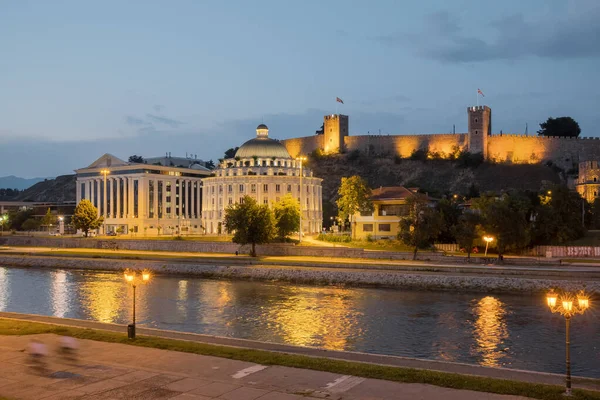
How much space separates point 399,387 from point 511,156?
515 ft

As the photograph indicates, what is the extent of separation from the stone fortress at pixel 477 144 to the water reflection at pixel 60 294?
12220cm

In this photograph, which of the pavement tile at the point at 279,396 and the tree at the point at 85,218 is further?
the tree at the point at 85,218

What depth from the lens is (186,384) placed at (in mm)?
18109

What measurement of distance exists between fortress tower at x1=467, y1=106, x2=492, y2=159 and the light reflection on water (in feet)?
394

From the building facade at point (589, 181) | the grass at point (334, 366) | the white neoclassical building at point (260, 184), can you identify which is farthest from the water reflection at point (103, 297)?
the building facade at point (589, 181)

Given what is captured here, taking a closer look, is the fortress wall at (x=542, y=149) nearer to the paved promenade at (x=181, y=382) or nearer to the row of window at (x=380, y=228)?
the row of window at (x=380, y=228)

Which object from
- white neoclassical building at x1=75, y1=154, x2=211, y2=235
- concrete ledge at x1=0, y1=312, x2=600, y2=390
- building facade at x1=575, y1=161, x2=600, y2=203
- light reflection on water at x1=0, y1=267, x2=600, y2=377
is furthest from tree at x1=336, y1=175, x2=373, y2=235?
white neoclassical building at x1=75, y1=154, x2=211, y2=235

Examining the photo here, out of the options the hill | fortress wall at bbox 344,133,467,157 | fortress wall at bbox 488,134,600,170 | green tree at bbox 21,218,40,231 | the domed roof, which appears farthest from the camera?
fortress wall at bbox 344,133,467,157

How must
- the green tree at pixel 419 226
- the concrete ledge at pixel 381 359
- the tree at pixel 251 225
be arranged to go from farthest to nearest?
1. the tree at pixel 251 225
2. the green tree at pixel 419 226
3. the concrete ledge at pixel 381 359

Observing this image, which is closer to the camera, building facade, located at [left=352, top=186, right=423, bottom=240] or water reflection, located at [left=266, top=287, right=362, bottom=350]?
water reflection, located at [left=266, top=287, right=362, bottom=350]

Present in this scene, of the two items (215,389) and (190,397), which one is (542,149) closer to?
(215,389)

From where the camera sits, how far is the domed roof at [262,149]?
5128 inches

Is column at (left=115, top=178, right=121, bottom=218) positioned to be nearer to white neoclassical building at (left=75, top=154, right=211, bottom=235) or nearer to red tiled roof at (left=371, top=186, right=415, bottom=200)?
white neoclassical building at (left=75, top=154, right=211, bottom=235)

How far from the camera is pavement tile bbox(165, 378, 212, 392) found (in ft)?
58.0
